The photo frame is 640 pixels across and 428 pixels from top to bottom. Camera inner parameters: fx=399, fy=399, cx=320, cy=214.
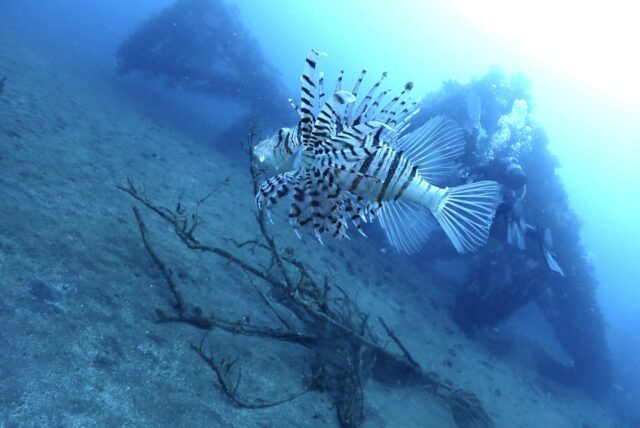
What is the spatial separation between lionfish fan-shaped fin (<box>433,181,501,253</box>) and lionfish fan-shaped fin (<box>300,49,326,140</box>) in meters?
1.48

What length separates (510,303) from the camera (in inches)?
433

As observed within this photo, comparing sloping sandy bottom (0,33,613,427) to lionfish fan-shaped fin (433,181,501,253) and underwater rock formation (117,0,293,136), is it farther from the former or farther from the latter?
underwater rock formation (117,0,293,136)

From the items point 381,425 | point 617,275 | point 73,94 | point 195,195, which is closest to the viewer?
point 381,425

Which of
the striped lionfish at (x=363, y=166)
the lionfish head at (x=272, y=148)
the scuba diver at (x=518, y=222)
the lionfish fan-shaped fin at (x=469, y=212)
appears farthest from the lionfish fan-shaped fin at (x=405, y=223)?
the scuba diver at (x=518, y=222)

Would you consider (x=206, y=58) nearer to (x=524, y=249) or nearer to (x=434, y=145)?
(x=524, y=249)

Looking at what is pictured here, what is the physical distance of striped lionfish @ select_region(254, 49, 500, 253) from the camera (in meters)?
2.57

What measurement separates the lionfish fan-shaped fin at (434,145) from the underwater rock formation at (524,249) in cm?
709

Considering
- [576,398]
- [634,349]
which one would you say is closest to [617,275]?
[634,349]

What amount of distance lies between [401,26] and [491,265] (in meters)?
141

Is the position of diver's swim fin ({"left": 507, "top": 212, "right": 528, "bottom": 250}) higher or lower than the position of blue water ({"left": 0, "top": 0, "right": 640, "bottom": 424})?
lower

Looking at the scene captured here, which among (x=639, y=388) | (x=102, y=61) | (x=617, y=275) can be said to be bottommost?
(x=102, y=61)

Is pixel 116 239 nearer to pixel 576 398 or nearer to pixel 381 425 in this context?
pixel 381 425

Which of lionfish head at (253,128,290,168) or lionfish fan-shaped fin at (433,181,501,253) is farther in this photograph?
lionfish fan-shaped fin at (433,181,501,253)

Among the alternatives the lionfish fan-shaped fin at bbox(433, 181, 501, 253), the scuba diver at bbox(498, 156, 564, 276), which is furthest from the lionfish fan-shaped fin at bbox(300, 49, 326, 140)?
the scuba diver at bbox(498, 156, 564, 276)
